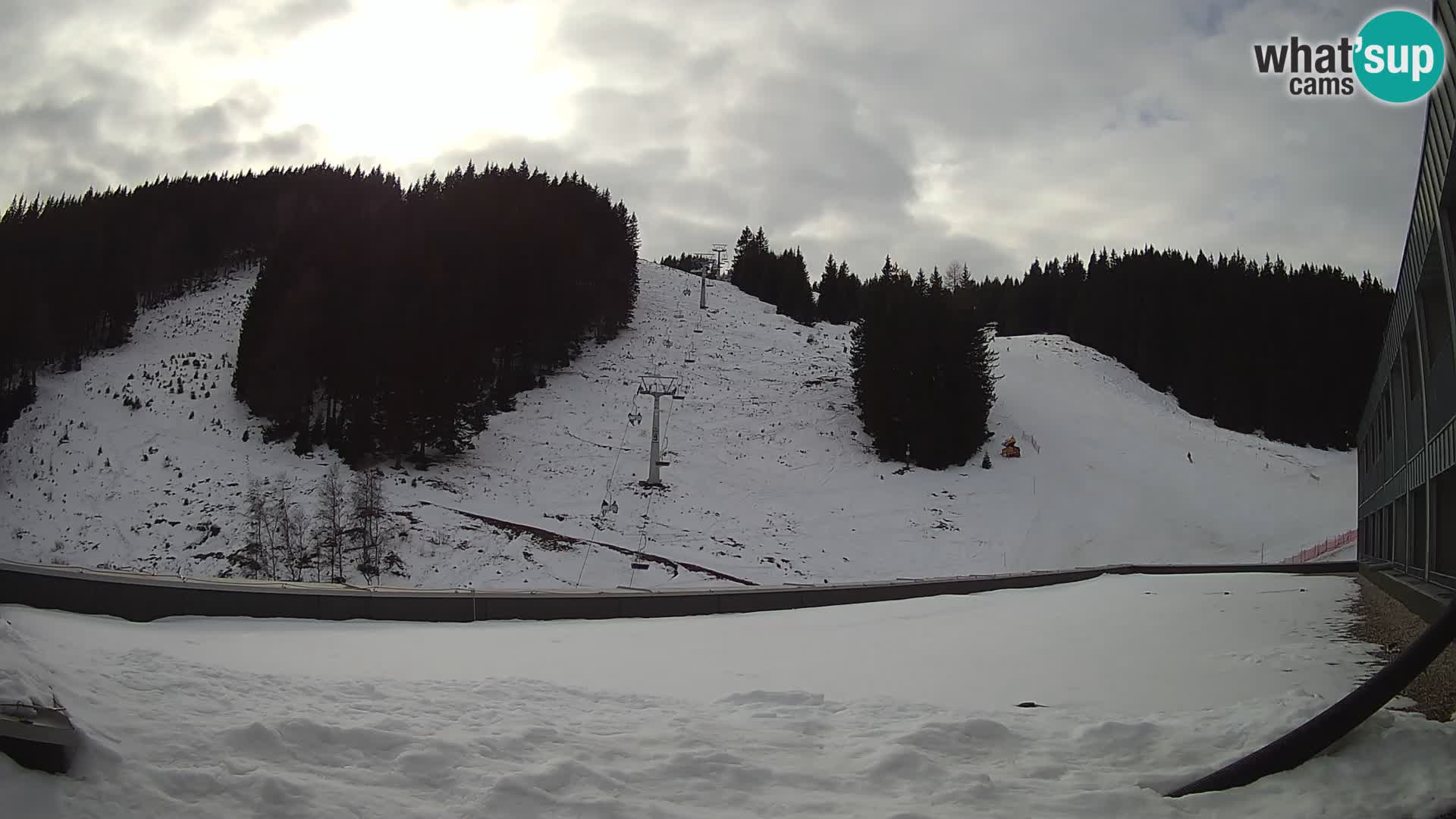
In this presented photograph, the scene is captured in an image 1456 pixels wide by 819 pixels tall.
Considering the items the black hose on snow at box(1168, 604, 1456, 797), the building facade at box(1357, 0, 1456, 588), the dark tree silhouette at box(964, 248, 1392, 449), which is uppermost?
the dark tree silhouette at box(964, 248, 1392, 449)

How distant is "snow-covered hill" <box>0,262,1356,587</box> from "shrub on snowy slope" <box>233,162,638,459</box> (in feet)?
5.50

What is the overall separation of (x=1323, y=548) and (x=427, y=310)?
34919 millimetres

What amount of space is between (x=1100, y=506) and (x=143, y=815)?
1380 inches

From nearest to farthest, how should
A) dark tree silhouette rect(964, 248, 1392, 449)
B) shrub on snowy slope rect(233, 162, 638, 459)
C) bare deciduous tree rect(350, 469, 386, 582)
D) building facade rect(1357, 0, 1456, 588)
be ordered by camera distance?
building facade rect(1357, 0, 1456, 588) < bare deciduous tree rect(350, 469, 386, 582) < shrub on snowy slope rect(233, 162, 638, 459) < dark tree silhouette rect(964, 248, 1392, 449)

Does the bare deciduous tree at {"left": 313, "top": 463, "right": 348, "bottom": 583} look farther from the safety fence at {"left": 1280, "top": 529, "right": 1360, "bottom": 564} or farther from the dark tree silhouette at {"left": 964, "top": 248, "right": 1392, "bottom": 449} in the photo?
the dark tree silhouette at {"left": 964, "top": 248, "right": 1392, "bottom": 449}

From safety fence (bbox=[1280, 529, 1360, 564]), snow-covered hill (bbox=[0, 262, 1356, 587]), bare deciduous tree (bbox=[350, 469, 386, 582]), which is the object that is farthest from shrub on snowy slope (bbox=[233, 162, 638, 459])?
safety fence (bbox=[1280, 529, 1360, 564])

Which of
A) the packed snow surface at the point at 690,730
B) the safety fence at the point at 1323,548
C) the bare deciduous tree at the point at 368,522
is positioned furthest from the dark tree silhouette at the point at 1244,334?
the packed snow surface at the point at 690,730

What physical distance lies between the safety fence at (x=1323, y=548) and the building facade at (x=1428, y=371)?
17.5 m

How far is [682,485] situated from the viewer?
108 ft

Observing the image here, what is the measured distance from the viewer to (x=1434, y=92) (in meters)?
7.00

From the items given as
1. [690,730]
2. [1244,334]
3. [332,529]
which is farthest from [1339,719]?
[1244,334]

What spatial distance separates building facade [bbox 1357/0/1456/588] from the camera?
7094 mm

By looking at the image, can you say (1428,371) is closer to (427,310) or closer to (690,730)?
(690,730)

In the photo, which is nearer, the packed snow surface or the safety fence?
the packed snow surface
